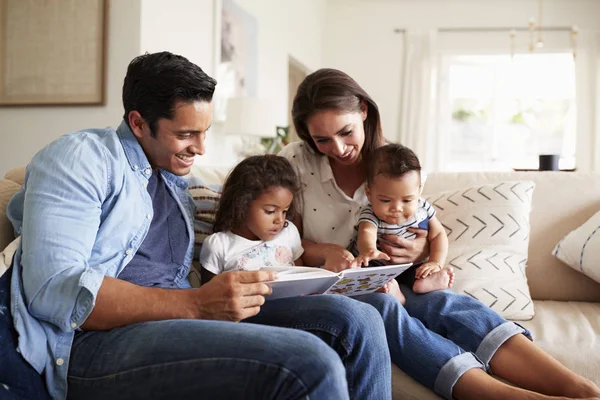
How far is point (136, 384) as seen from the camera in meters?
1.12

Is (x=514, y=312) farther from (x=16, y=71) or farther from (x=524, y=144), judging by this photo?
(x=524, y=144)

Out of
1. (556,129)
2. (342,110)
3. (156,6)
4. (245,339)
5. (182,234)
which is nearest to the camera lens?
(245,339)

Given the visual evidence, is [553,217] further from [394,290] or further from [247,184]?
[247,184]

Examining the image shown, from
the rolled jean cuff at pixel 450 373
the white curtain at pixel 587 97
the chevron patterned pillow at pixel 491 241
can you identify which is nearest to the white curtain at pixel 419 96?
the white curtain at pixel 587 97

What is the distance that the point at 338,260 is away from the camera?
166cm

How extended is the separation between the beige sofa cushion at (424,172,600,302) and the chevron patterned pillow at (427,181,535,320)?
114mm

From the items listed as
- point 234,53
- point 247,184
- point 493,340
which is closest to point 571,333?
point 493,340

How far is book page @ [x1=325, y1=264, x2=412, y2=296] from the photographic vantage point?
4.64 feet

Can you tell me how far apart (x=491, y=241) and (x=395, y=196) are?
47 cm

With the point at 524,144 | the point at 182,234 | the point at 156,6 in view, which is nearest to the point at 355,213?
the point at 182,234

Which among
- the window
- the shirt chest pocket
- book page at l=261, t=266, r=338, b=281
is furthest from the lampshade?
the window

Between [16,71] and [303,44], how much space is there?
335 centimetres

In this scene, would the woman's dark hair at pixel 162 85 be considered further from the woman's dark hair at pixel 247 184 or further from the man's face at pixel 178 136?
the woman's dark hair at pixel 247 184

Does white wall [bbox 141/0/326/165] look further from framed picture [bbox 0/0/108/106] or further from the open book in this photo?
the open book
